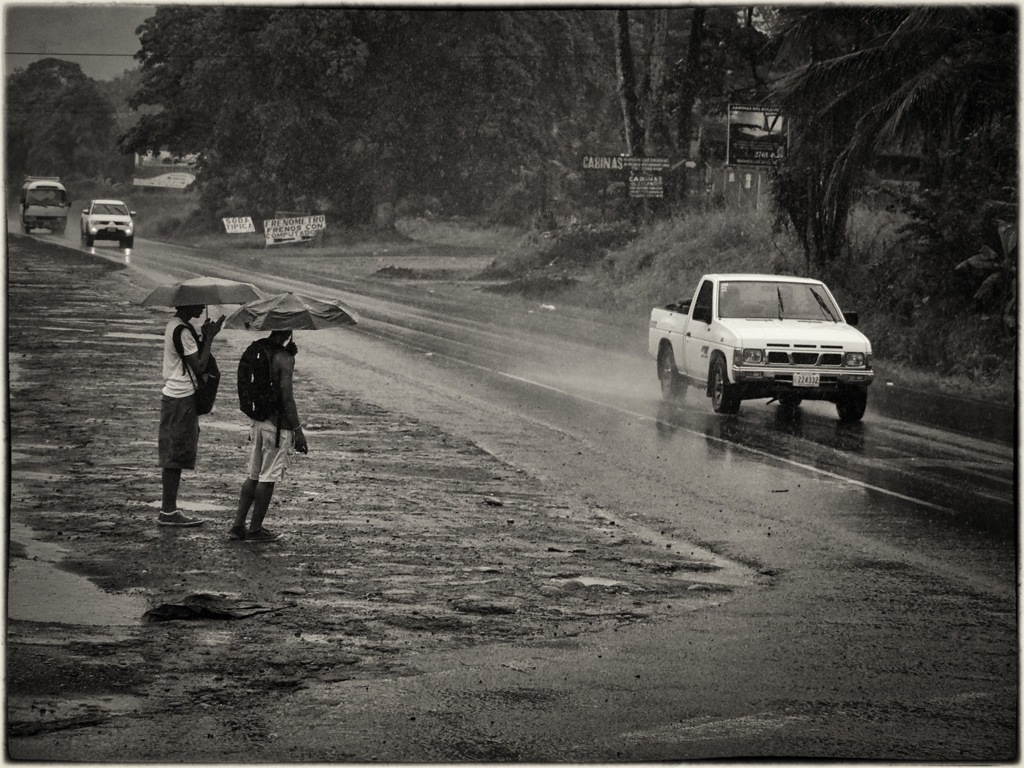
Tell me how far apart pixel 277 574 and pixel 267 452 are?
1.21 meters

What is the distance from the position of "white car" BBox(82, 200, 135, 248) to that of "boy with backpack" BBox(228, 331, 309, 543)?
1805 inches

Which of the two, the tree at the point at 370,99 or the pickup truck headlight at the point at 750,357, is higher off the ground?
the tree at the point at 370,99

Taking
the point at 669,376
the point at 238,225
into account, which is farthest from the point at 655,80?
the point at 238,225

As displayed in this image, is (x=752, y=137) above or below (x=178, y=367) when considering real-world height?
above

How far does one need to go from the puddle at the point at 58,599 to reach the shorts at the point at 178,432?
45.7 inches

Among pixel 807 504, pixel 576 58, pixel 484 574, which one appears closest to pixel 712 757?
pixel 484 574

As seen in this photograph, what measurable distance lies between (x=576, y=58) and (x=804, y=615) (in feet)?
213

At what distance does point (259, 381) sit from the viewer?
9875 mm

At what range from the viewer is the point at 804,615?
8.33m

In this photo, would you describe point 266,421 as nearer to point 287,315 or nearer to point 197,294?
point 287,315

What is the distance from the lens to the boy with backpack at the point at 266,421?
9.88m

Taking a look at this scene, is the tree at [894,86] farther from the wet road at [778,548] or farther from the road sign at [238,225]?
the road sign at [238,225]

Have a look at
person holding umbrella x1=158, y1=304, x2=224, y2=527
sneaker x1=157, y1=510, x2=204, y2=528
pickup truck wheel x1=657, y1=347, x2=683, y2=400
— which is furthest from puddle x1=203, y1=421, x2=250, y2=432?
pickup truck wheel x1=657, y1=347, x2=683, y2=400

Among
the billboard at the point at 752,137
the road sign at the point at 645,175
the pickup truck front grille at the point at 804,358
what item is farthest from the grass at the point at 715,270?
the pickup truck front grille at the point at 804,358
